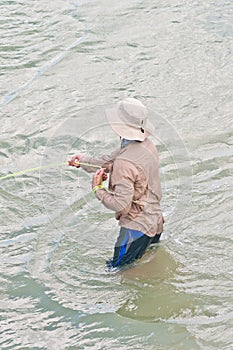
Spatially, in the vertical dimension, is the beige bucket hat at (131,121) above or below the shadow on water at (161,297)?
above

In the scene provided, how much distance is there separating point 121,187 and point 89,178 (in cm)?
→ 239

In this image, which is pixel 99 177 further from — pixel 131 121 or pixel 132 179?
pixel 131 121

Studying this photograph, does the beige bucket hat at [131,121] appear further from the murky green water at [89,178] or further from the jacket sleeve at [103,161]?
the murky green water at [89,178]

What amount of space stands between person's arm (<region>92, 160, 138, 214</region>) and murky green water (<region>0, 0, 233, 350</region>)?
896mm

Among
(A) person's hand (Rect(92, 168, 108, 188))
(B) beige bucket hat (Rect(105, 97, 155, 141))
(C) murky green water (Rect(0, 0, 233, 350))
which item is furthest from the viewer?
(C) murky green water (Rect(0, 0, 233, 350))

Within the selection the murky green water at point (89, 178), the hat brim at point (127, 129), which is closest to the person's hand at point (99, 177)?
the hat brim at point (127, 129)

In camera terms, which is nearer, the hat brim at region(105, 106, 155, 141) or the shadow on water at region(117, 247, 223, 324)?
the hat brim at region(105, 106, 155, 141)

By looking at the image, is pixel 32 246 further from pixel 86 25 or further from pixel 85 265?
pixel 86 25

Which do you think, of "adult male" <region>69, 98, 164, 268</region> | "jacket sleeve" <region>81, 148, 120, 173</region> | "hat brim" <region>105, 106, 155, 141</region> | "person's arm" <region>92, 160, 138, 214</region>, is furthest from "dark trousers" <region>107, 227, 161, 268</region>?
"hat brim" <region>105, 106, 155, 141</region>

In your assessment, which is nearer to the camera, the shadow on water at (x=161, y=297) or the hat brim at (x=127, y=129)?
the hat brim at (x=127, y=129)

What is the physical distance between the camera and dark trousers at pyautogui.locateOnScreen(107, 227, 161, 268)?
6129 mm

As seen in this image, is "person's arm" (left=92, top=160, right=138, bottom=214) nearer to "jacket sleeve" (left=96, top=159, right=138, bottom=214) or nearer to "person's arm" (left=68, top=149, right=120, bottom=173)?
"jacket sleeve" (left=96, top=159, right=138, bottom=214)

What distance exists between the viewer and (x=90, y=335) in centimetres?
588

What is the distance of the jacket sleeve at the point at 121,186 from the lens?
18.8ft
